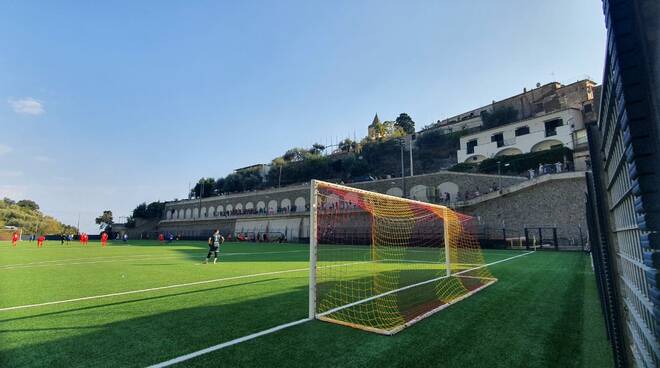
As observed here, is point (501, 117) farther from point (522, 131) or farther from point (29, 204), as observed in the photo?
point (29, 204)

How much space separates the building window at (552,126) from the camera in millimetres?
41656

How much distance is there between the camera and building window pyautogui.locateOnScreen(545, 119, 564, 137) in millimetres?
41656

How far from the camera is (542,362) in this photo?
4.01 m

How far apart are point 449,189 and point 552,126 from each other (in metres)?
16.6

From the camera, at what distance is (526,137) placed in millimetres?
44375

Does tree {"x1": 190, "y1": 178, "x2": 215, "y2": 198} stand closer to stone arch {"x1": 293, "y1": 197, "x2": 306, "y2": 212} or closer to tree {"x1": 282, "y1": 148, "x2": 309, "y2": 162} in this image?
tree {"x1": 282, "y1": 148, "x2": 309, "y2": 162}

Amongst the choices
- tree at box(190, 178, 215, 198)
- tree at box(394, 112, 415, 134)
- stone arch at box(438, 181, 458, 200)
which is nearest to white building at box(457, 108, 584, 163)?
Answer: stone arch at box(438, 181, 458, 200)

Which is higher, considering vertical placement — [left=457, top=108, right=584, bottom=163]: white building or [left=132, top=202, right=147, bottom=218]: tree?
[left=457, top=108, right=584, bottom=163]: white building

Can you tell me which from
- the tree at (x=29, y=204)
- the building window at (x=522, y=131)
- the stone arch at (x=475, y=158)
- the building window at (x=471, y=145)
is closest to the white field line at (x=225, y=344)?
the building window at (x=522, y=131)

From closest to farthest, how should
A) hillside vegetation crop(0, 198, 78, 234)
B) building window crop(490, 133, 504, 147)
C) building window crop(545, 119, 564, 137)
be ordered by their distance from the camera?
building window crop(545, 119, 564, 137), building window crop(490, 133, 504, 147), hillside vegetation crop(0, 198, 78, 234)

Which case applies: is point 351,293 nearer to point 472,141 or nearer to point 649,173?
point 649,173

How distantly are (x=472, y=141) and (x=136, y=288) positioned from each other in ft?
168

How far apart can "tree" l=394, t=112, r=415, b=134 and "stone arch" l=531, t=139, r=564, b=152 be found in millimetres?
37126

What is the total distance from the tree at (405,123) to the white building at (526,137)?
28629mm
